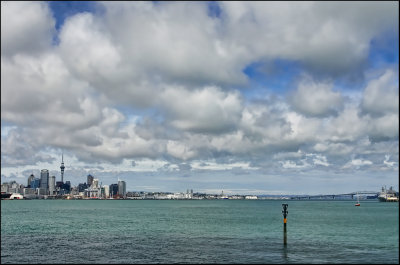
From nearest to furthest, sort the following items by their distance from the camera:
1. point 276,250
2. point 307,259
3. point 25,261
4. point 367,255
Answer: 1. point 25,261
2. point 307,259
3. point 367,255
4. point 276,250

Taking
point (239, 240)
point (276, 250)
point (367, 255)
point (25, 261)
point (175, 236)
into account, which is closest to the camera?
point (25, 261)

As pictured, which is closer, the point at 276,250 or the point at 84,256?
the point at 84,256

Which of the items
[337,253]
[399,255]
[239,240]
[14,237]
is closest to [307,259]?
[337,253]

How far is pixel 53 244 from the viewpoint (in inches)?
2638

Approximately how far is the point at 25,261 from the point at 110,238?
26.1 metres

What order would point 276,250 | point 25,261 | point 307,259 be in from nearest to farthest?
point 25,261 → point 307,259 → point 276,250

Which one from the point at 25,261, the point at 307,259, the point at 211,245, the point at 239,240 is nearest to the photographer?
the point at 25,261

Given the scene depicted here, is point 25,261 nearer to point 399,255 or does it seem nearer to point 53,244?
point 53,244

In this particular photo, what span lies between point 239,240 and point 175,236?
549 inches

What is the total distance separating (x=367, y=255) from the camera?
5922 centimetres

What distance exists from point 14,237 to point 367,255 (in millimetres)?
64027

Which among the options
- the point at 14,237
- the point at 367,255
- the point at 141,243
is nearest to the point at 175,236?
the point at 141,243

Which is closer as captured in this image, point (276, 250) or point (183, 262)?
point (183, 262)

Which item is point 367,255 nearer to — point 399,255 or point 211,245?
point 399,255
